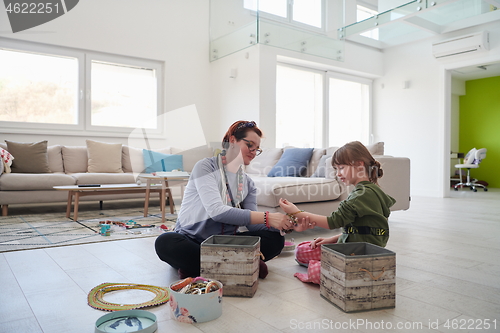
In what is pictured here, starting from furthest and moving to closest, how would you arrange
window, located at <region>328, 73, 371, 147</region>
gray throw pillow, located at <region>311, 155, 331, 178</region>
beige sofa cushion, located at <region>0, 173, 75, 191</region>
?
window, located at <region>328, 73, 371, 147</region>
beige sofa cushion, located at <region>0, 173, 75, 191</region>
gray throw pillow, located at <region>311, 155, 331, 178</region>

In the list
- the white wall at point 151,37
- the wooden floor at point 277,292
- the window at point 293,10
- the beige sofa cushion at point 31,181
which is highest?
the window at point 293,10

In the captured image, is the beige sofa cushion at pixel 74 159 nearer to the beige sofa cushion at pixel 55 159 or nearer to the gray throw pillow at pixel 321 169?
the beige sofa cushion at pixel 55 159

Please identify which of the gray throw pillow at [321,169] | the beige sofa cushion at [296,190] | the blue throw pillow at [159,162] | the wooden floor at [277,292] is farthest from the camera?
the blue throw pillow at [159,162]

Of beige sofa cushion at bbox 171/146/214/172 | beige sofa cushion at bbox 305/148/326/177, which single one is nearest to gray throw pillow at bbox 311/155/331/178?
beige sofa cushion at bbox 305/148/326/177

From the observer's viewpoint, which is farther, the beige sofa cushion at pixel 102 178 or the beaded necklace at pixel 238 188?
the beige sofa cushion at pixel 102 178

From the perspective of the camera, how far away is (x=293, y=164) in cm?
382

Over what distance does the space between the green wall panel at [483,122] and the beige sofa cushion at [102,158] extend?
27.2 ft

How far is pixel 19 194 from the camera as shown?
3998 millimetres

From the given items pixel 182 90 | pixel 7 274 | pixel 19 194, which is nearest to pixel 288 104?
pixel 182 90

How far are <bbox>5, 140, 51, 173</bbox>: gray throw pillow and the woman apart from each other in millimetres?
3257

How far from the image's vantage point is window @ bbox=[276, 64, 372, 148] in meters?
6.19

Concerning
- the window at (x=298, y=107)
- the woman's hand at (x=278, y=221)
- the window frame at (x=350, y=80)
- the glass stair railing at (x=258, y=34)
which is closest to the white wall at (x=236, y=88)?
the glass stair railing at (x=258, y=34)

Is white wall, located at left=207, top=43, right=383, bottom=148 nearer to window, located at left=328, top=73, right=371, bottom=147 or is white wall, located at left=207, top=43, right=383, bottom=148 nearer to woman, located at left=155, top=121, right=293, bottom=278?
window, located at left=328, top=73, right=371, bottom=147

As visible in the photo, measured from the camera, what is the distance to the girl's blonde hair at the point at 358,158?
1779 millimetres
